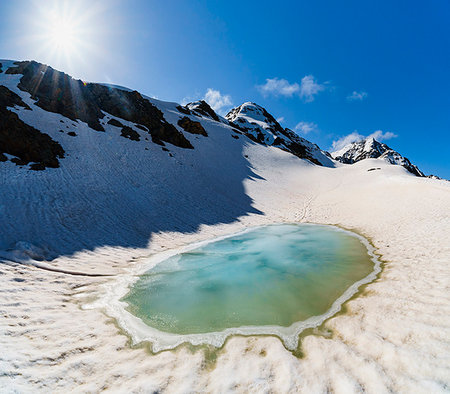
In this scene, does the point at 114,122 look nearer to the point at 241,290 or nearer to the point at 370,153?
the point at 241,290

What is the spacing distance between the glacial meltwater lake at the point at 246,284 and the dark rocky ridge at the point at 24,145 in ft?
46.2

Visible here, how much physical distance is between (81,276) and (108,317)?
298cm

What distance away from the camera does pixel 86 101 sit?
30391 millimetres

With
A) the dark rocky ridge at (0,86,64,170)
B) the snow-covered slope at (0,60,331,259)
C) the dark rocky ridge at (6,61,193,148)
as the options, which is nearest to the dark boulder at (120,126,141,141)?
the snow-covered slope at (0,60,331,259)

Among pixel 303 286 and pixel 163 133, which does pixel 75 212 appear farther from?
pixel 163 133

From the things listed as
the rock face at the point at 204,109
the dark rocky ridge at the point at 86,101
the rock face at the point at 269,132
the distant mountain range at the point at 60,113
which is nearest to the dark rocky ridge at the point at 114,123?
the distant mountain range at the point at 60,113

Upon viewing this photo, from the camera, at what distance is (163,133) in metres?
35.0

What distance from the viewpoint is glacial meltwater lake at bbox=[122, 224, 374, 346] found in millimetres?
6059

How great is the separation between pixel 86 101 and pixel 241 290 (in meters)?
35.4

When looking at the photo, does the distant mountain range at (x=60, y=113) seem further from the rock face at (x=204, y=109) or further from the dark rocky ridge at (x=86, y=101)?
the rock face at (x=204, y=109)

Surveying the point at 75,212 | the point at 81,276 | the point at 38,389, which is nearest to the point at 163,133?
the point at 75,212

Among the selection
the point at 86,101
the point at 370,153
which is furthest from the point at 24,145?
the point at 370,153

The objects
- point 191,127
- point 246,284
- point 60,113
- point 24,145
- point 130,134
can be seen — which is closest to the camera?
point 246,284

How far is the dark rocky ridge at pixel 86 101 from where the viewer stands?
2662cm
